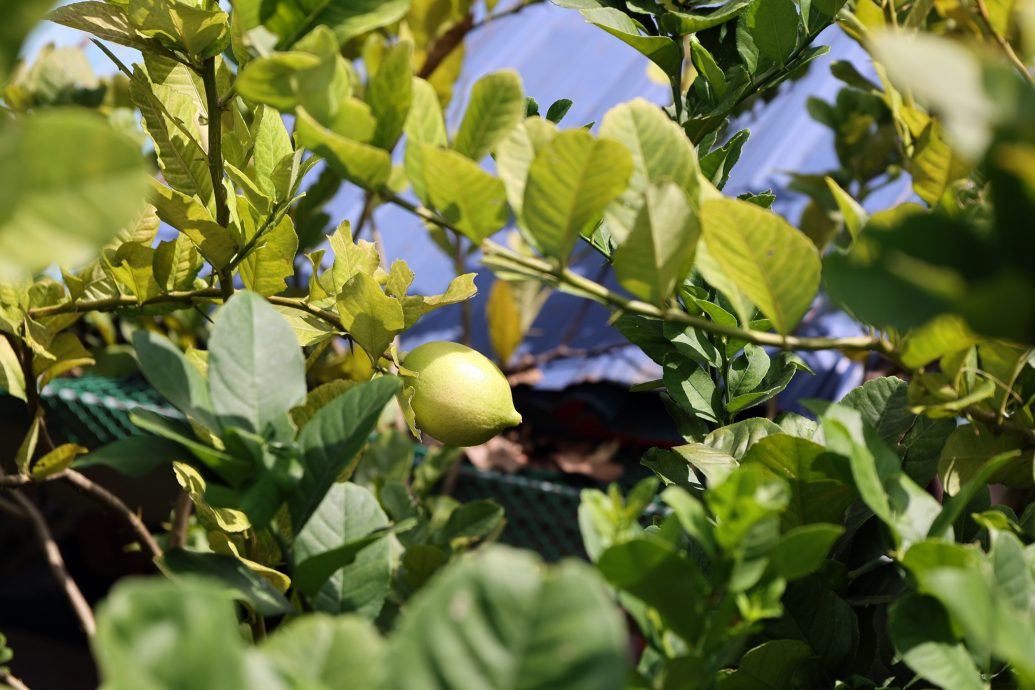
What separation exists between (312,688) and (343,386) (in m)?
0.36

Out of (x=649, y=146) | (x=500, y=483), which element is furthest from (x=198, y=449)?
(x=500, y=483)

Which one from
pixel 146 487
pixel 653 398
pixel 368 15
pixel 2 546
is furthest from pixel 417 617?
pixel 2 546

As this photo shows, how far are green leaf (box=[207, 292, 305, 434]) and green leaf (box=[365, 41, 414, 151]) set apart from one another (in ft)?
0.34

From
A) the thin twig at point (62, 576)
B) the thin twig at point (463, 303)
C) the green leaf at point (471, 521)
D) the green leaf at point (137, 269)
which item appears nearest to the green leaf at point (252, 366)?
the green leaf at point (471, 521)

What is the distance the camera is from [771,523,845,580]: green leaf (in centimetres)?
42

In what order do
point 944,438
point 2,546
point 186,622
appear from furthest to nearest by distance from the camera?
point 2,546 → point 944,438 → point 186,622

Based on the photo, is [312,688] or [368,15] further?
[368,15]

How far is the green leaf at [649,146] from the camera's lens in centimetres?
47

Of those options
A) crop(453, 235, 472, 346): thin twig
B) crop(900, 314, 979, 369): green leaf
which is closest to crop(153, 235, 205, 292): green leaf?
crop(900, 314, 979, 369): green leaf

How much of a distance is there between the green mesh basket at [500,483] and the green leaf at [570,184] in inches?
44.7

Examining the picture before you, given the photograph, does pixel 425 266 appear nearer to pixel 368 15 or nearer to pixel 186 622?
pixel 368 15

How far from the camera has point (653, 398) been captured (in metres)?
1.78

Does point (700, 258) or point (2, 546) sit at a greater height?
point (700, 258)

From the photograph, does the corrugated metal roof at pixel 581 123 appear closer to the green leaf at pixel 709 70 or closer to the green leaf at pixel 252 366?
the green leaf at pixel 709 70
